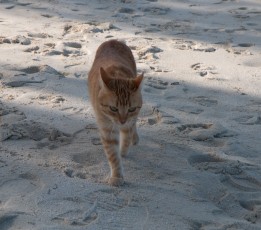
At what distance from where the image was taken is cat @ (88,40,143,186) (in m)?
4.05

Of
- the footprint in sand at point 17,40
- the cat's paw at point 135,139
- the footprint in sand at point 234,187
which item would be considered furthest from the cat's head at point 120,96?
the footprint in sand at point 17,40

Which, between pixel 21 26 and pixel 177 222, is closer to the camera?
pixel 177 222

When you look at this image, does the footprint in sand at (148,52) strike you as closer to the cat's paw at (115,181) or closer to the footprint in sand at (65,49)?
the footprint in sand at (65,49)

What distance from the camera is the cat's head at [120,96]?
159 inches

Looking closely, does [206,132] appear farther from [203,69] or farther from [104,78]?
[203,69]

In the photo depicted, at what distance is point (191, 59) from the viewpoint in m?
6.96

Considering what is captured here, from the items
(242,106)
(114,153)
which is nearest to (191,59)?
(242,106)

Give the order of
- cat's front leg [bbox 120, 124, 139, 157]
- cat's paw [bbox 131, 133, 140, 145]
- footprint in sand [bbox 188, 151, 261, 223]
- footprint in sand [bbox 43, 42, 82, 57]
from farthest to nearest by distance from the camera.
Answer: footprint in sand [bbox 43, 42, 82, 57]
cat's paw [bbox 131, 133, 140, 145]
cat's front leg [bbox 120, 124, 139, 157]
footprint in sand [bbox 188, 151, 261, 223]

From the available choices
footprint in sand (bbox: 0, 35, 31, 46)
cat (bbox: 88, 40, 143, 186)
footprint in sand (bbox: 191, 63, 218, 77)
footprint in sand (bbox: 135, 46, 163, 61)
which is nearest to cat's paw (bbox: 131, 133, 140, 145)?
cat (bbox: 88, 40, 143, 186)

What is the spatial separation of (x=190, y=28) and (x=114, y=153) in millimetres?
4424

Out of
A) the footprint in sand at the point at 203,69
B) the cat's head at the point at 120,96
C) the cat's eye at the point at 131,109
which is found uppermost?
the cat's head at the point at 120,96

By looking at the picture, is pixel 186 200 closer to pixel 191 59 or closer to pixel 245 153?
pixel 245 153

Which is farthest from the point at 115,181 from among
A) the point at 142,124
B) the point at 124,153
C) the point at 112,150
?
the point at 142,124

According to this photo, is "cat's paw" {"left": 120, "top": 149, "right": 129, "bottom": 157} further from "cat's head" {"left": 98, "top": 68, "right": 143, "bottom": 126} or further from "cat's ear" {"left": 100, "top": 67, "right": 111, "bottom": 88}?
"cat's ear" {"left": 100, "top": 67, "right": 111, "bottom": 88}
